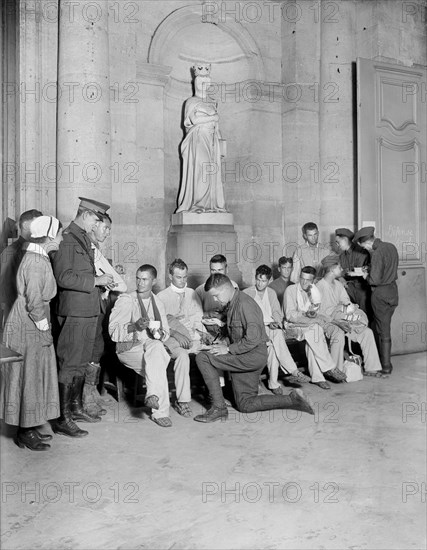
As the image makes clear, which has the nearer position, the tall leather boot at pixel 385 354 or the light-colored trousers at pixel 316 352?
the light-colored trousers at pixel 316 352

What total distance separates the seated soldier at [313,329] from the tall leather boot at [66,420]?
2482 millimetres

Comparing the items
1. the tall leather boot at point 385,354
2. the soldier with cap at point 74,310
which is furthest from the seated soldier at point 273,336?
the soldier with cap at point 74,310

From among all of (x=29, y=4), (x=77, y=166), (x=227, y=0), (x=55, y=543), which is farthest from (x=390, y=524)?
(x=227, y=0)

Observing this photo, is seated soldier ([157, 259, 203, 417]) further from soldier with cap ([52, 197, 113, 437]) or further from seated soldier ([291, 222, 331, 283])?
seated soldier ([291, 222, 331, 283])

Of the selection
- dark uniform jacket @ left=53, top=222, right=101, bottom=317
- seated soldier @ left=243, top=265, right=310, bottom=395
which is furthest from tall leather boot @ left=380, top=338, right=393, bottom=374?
dark uniform jacket @ left=53, top=222, right=101, bottom=317

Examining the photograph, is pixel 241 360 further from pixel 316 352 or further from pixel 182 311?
pixel 316 352

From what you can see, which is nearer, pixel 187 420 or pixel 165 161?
pixel 187 420

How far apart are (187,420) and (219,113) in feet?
16.3

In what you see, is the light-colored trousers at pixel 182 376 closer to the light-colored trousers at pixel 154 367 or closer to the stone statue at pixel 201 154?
the light-colored trousers at pixel 154 367

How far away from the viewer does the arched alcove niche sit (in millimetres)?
8219

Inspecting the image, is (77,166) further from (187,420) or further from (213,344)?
(187,420)

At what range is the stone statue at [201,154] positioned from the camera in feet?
26.6

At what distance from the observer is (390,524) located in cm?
332

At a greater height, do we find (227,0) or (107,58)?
(227,0)
